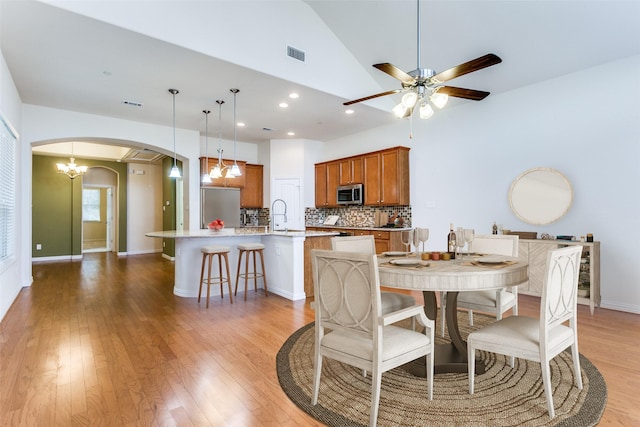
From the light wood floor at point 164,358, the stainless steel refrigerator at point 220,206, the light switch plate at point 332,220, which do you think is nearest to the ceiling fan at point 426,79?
the light wood floor at point 164,358

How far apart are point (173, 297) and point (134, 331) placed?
1.38 m

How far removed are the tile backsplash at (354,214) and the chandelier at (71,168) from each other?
19.3ft

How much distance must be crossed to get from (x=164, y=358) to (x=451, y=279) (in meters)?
2.24

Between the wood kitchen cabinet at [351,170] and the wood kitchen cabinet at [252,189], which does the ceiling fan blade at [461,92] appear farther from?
the wood kitchen cabinet at [252,189]

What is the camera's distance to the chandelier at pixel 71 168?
8305 millimetres

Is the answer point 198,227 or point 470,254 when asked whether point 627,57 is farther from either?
point 198,227

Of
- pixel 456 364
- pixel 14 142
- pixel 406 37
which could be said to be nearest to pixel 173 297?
pixel 14 142

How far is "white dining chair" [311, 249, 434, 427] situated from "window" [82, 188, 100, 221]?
12.5m

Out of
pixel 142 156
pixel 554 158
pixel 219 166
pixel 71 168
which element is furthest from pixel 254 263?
pixel 71 168

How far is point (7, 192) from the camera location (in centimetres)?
410

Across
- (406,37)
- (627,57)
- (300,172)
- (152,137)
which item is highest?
(406,37)

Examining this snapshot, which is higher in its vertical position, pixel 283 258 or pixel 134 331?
pixel 283 258

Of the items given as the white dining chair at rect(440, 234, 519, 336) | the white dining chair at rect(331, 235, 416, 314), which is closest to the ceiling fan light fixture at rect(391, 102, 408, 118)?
the white dining chair at rect(331, 235, 416, 314)

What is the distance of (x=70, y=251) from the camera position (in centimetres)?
876
